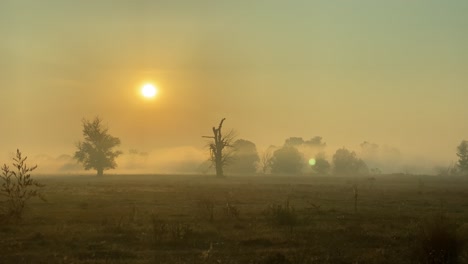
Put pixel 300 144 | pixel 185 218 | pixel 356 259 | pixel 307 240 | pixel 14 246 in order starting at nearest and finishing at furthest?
pixel 356 259 < pixel 14 246 < pixel 307 240 < pixel 185 218 < pixel 300 144

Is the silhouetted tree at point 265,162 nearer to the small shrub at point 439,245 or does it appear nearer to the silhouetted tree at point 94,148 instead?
the silhouetted tree at point 94,148

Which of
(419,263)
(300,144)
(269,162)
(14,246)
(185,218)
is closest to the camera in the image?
(419,263)

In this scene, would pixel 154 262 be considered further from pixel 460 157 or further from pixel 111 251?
pixel 460 157

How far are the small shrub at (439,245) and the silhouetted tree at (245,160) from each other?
407ft

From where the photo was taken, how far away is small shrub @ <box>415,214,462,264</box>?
14492 millimetres

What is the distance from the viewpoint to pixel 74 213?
1070 inches

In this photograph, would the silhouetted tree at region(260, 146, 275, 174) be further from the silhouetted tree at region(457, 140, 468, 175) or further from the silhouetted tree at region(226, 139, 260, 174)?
the silhouetted tree at region(457, 140, 468, 175)

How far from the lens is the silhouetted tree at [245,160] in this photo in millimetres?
140625

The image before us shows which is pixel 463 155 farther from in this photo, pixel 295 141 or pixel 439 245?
pixel 439 245

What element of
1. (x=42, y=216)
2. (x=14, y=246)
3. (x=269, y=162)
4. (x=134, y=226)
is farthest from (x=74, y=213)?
(x=269, y=162)

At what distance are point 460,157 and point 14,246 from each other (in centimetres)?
15024

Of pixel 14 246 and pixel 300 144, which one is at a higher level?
pixel 300 144

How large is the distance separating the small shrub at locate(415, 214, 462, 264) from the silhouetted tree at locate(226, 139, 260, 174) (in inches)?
4889

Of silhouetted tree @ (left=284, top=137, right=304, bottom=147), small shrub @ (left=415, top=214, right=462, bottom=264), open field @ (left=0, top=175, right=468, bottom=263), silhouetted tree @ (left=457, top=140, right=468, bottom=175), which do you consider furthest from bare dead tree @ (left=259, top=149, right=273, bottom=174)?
small shrub @ (left=415, top=214, right=462, bottom=264)
